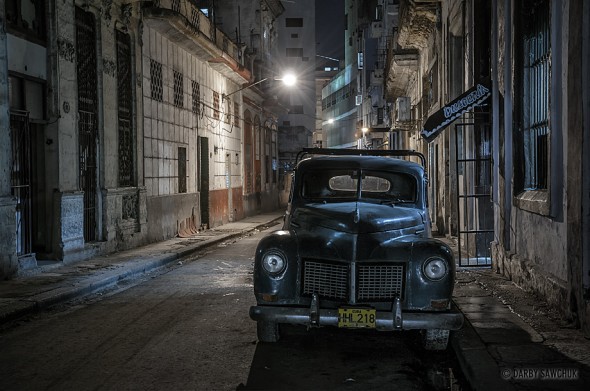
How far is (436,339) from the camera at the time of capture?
638 cm

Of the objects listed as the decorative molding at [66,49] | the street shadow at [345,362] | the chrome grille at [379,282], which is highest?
the decorative molding at [66,49]

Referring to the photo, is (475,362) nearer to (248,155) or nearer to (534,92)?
(534,92)

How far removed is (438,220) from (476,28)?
21.6 ft

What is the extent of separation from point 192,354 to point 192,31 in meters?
15.2

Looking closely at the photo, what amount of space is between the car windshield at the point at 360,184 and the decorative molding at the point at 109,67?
9022 millimetres

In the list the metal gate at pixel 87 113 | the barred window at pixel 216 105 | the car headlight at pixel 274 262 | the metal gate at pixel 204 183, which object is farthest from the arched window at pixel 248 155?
the car headlight at pixel 274 262

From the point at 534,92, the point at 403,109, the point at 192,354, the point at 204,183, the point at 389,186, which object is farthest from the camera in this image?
the point at 403,109

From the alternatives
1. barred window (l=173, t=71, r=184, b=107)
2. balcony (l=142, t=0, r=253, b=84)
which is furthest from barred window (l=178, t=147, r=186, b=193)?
balcony (l=142, t=0, r=253, b=84)

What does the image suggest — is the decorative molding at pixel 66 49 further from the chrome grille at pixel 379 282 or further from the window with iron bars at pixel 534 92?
the chrome grille at pixel 379 282

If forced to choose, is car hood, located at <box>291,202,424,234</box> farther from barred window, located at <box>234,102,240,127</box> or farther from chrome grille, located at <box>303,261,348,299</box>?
barred window, located at <box>234,102,240,127</box>

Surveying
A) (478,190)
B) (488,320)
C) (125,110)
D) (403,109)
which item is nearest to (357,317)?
(488,320)

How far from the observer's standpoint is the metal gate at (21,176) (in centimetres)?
1169

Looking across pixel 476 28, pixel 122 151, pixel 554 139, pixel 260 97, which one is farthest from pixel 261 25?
pixel 554 139

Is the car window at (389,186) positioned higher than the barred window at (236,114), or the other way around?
the barred window at (236,114)
